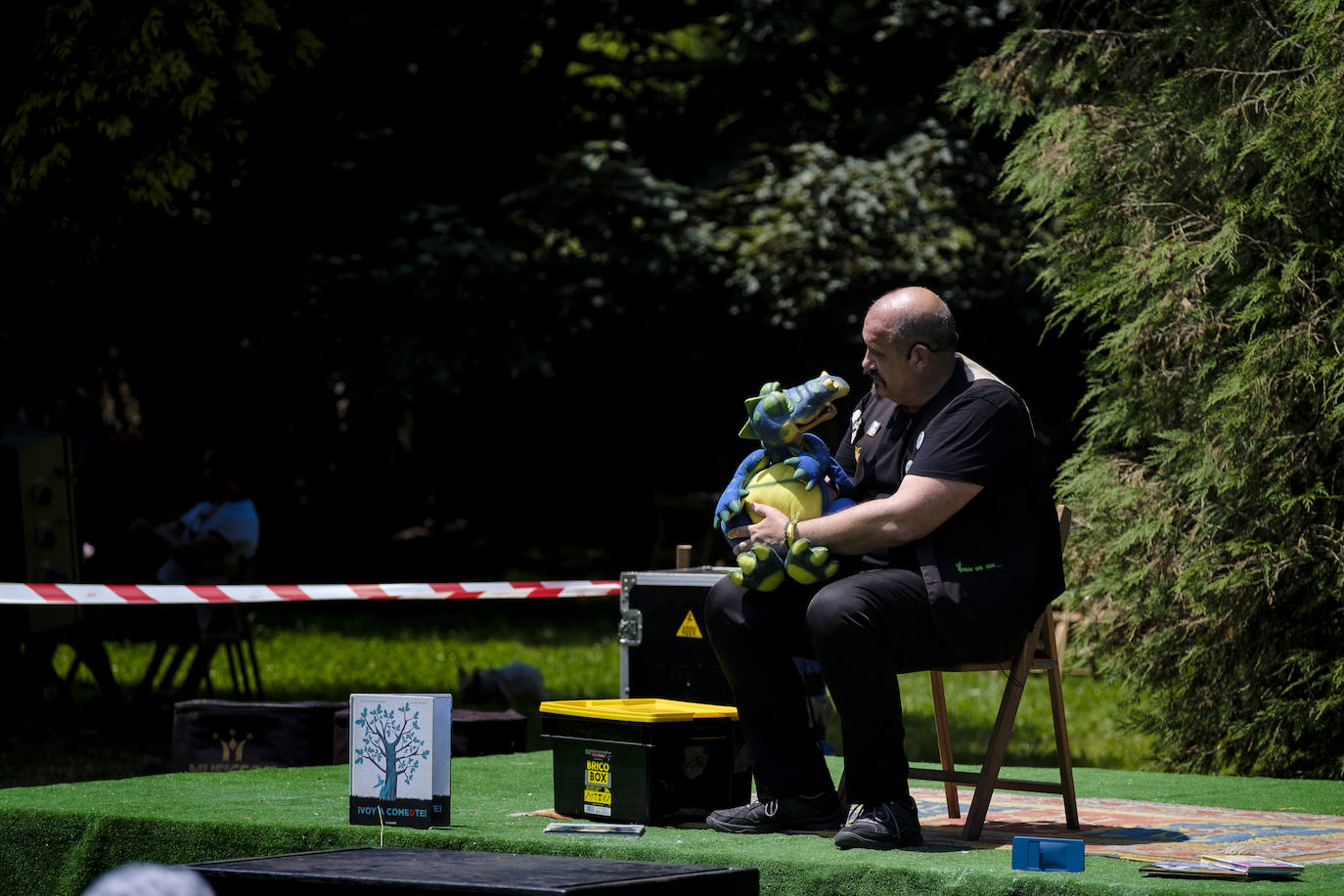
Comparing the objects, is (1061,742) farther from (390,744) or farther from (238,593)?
(238,593)

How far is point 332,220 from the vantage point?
13977 millimetres

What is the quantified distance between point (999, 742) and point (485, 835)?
129 cm

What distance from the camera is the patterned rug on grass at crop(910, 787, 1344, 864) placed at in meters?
3.81

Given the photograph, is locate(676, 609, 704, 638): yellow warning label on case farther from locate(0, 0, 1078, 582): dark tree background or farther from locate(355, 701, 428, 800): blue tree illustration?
locate(0, 0, 1078, 582): dark tree background

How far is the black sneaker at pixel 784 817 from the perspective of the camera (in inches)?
154

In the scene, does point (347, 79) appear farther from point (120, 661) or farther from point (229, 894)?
point (229, 894)

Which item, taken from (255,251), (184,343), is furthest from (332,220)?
(184,343)

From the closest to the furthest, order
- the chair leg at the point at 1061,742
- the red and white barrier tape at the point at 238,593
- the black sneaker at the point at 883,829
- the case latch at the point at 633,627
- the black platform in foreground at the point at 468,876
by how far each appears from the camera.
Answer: the black platform in foreground at the point at 468,876 → the black sneaker at the point at 883,829 → the chair leg at the point at 1061,742 → the red and white barrier tape at the point at 238,593 → the case latch at the point at 633,627

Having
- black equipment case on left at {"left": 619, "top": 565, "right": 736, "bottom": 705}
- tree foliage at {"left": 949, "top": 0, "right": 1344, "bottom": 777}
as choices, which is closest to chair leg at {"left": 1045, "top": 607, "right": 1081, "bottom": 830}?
black equipment case on left at {"left": 619, "top": 565, "right": 736, "bottom": 705}

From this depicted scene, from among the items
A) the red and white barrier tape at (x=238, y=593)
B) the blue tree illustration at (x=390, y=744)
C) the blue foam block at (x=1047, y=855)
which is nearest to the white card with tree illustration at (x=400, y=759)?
the blue tree illustration at (x=390, y=744)

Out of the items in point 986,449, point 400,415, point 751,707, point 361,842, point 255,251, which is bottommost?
point 361,842

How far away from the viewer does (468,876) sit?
2.65 m

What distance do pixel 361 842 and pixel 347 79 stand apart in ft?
36.2

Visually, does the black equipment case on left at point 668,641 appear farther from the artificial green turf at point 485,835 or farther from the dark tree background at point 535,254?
the dark tree background at point 535,254
